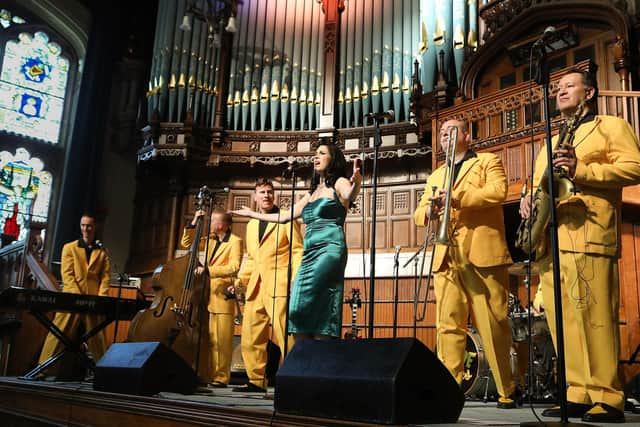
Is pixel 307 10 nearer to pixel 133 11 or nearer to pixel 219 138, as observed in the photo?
pixel 219 138

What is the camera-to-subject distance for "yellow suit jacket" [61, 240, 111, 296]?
5.92 m

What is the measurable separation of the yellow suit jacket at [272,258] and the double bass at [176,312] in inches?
17.6

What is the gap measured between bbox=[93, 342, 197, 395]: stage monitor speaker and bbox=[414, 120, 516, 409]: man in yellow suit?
1.53m

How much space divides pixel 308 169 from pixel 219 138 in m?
1.50

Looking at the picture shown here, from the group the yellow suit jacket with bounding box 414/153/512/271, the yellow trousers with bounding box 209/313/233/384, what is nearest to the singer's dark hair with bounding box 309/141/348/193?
the yellow suit jacket with bounding box 414/153/512/271

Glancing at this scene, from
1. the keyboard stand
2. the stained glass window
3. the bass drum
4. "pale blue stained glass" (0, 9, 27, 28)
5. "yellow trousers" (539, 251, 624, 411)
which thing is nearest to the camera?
"yellow trousers" (539, 251, 624, 411)

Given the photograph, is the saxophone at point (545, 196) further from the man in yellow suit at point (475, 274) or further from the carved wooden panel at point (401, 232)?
the carved wooden panel at point (401, 232)

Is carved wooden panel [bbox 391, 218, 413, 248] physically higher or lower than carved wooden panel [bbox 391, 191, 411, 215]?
lower

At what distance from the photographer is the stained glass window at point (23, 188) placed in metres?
11.5

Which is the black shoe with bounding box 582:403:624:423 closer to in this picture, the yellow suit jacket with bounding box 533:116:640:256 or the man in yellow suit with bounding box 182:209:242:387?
the yellow suit jacket with bounding box 533:116:640:256

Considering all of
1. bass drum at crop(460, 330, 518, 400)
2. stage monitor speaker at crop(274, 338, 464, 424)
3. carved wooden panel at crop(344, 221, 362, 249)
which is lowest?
bass drum at crop(460, 330, 518, 400)


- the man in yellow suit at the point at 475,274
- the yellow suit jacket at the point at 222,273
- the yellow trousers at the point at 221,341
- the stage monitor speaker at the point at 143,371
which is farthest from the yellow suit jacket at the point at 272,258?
the man in yellow suit at the point at 475,274

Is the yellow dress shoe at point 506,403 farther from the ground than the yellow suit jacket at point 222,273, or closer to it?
closer to it

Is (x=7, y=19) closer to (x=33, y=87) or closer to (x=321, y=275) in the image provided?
(x=33, y=87)
